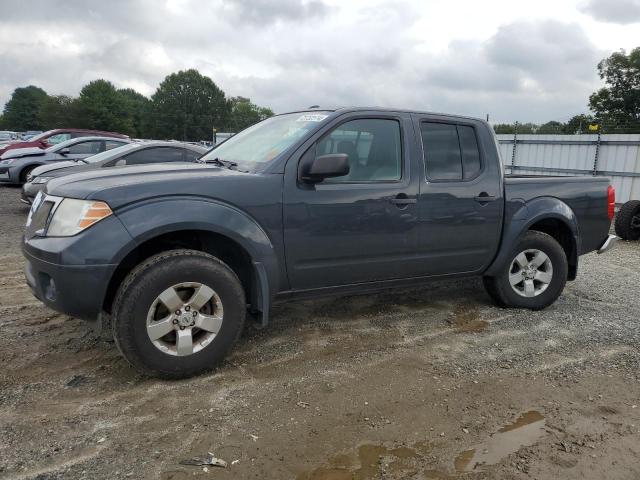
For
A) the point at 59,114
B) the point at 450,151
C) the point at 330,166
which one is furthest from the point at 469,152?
the point at 59,114

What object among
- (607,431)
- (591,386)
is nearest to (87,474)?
(607,431)

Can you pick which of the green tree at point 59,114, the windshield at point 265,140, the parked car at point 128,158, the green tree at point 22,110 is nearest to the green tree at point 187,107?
the green tree at point 59,114

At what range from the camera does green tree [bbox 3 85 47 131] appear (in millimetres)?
100250

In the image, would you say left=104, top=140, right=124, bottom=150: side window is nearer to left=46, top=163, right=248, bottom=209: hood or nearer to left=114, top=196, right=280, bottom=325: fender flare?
left=46, top=163, right=248, bottom=209: hood

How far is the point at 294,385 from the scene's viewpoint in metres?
3.30

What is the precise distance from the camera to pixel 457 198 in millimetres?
4250

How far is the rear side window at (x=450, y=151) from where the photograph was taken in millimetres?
4227

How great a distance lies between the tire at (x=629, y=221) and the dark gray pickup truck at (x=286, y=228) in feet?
15.2

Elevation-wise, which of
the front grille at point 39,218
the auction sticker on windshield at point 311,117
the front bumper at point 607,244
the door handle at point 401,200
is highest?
the auction sticker on windshield at point 311,117

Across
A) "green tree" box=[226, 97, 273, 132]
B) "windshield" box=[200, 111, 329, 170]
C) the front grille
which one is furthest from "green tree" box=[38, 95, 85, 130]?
the front grille

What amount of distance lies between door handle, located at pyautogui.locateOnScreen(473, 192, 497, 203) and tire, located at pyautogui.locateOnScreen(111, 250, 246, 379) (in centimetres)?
220

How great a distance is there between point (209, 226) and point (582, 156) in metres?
12.6

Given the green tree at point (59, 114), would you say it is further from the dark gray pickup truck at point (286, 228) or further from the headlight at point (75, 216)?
the headlight at point (75, 216)

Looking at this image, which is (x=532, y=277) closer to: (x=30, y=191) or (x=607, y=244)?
(x=607, y=244)
